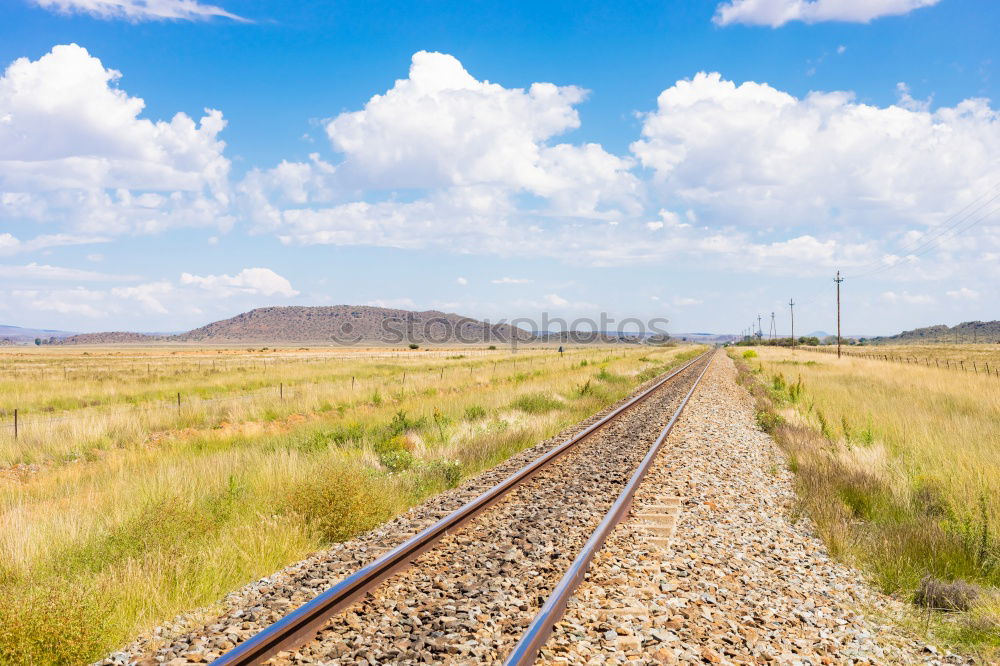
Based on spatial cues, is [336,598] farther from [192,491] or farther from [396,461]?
[396,461]

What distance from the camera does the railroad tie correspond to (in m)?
6.50

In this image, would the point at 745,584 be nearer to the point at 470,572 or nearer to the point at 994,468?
the point at 470,572

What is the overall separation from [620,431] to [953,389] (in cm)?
1488

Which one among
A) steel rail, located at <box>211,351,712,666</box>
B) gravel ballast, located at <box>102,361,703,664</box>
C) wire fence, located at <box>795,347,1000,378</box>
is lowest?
wire fence, located at <box>795,347,1000,378</box>

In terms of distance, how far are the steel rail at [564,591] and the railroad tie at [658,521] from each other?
0.23 m

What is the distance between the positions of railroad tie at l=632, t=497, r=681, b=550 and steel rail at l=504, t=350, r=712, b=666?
0.23 m

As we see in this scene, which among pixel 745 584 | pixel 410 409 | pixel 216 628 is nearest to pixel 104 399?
pixel 410 409

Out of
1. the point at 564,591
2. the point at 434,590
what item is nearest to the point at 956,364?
the point at 564,591

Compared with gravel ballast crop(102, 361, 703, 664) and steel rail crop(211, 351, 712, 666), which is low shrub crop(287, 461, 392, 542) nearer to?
gravel ballast crop(102, 361, 703, 664)

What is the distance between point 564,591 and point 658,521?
2740 mm

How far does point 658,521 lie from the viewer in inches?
283

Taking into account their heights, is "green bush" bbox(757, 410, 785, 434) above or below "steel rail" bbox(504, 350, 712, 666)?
below

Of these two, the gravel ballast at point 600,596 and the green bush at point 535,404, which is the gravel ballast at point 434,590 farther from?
the green bush at point 535,404

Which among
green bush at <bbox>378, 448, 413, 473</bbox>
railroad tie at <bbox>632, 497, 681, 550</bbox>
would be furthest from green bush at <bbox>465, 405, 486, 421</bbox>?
railroad tie at <bbox>632, 497, 681, 550</bbox>
